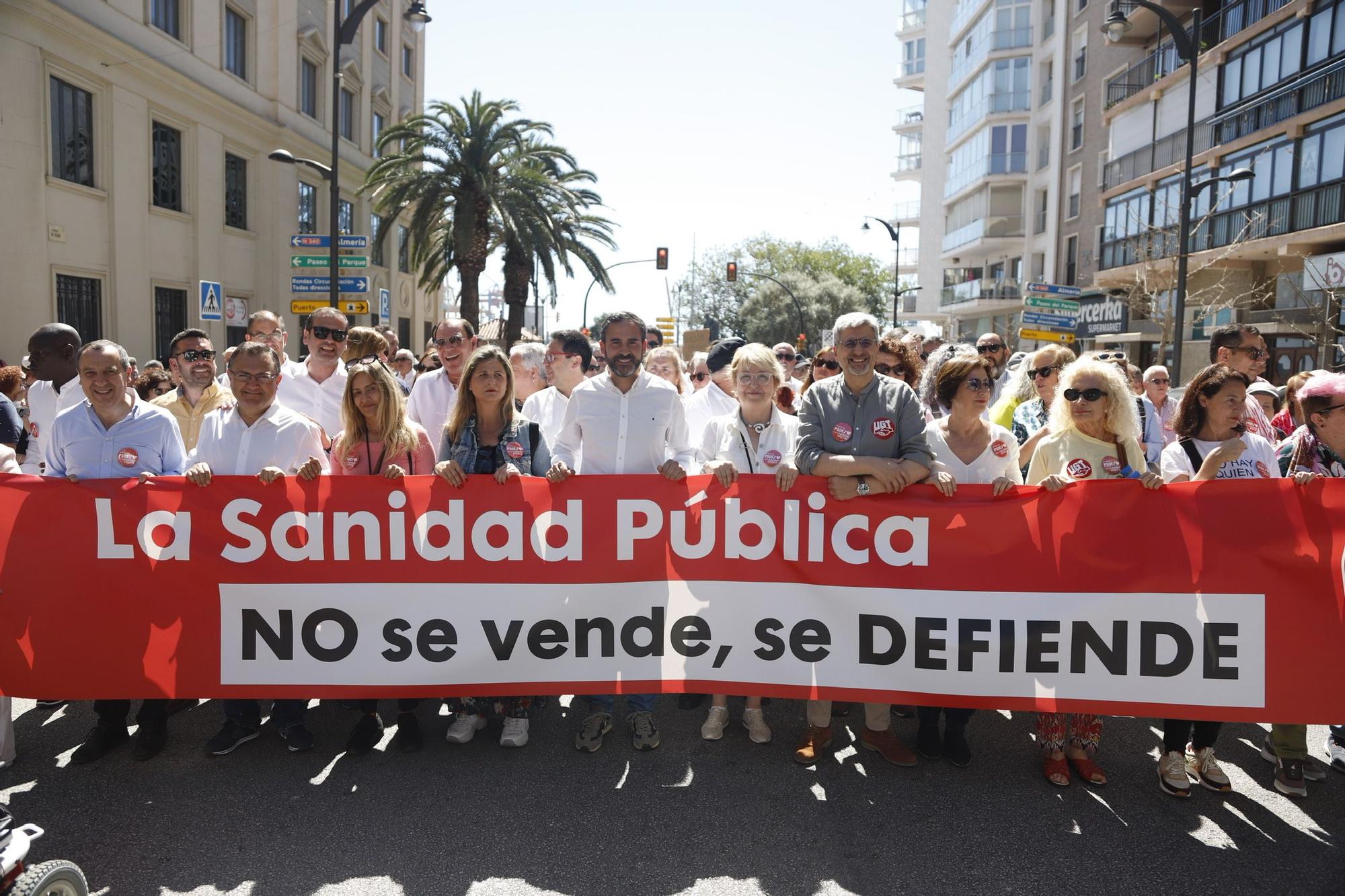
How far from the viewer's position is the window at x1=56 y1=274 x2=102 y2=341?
1830 cm

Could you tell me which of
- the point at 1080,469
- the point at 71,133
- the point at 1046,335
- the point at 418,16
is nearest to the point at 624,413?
the point at 1080,469

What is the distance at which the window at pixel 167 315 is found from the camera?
21938mm

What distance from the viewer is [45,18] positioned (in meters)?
17.1

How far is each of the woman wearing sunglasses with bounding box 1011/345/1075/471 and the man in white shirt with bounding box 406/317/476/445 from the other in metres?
3.60

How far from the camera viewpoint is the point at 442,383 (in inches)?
253

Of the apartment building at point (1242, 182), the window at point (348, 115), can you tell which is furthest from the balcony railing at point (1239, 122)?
the window at point (348, 115)

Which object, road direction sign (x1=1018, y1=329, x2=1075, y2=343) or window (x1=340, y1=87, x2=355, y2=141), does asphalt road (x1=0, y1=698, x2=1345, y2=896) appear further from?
window (x1=340, y1=87, x2=355, y2=141)

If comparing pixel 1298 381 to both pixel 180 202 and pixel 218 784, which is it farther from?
pixel 180 202

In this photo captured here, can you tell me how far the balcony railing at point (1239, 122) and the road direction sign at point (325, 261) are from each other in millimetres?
19760

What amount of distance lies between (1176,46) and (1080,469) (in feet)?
88.6

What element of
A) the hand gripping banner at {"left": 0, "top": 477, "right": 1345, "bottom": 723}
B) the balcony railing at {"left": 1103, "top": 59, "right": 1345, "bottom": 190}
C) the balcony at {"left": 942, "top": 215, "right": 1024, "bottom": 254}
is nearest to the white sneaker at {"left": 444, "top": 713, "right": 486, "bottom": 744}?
the hand gripping banner at {"left": 0, "top": 477, "right": 1345, "bottom": 723}

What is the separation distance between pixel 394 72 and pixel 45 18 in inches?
929

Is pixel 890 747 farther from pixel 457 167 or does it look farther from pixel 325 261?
pixel 457 167

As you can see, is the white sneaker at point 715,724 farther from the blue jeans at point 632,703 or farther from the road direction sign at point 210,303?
the road direction sign at point 210,303
